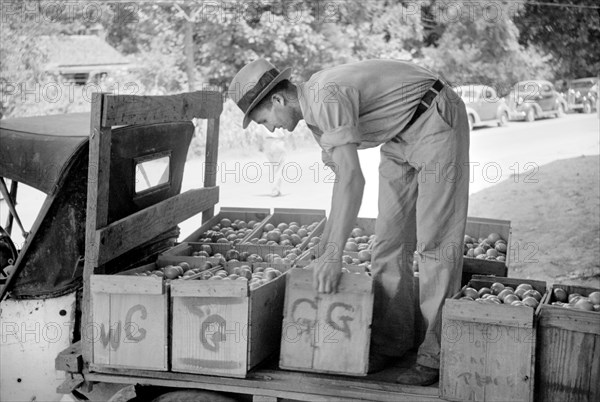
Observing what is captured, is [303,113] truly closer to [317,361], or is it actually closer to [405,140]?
[405,140]

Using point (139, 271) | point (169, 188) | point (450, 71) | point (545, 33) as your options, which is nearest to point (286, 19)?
point (450, 71)

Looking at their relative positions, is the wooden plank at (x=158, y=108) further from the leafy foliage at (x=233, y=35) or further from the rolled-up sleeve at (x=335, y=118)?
the leafy foliage at (x=233, y=35)

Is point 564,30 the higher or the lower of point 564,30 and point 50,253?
the higher

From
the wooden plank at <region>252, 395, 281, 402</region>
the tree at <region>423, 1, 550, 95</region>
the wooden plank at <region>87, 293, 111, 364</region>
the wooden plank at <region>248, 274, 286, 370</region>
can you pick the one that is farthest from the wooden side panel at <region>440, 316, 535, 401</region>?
the tree at <region>423, 1, 550, 95</region>

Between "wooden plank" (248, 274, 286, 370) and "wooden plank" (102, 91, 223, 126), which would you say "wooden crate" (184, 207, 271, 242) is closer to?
"wooden plank" (102, 91, 223, 126)

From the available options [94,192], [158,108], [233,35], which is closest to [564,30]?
[233,35]

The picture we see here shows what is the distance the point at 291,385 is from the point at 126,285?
94 cm

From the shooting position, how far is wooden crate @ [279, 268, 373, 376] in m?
3.54

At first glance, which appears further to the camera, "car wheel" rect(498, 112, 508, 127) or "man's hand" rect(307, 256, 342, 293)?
"car wheel" rect(498, 112, 508, 127)

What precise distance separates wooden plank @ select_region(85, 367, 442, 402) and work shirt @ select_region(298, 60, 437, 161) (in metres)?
1.11

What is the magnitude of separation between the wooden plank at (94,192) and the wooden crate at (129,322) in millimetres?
74

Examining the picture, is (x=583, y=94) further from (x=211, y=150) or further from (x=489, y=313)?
(x=489, y=313)

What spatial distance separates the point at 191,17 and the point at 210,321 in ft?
51.6

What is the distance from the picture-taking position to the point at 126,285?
141 inches
